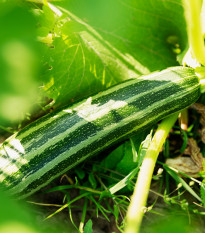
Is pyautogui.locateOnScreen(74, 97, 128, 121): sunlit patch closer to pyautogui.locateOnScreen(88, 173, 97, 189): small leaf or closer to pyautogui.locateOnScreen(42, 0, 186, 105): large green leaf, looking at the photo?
pyautogui.locateOnScreen(42, 0, 186, 105): large green leaf

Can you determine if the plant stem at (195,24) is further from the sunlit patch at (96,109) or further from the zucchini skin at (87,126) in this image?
the sunlit patch at (96,109)

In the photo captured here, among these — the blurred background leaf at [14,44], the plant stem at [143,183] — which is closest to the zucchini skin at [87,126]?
the plant stem at [143,183]

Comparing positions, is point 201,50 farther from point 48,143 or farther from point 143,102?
point 48,143

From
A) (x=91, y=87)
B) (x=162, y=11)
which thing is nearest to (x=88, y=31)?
(x=91, y=87)

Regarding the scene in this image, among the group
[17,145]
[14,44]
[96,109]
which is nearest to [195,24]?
[96,109]

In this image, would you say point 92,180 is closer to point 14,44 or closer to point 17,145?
point 17,145
